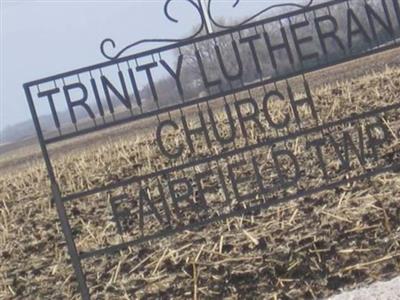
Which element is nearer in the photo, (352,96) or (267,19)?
(267,19)

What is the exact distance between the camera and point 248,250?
20.7 feet

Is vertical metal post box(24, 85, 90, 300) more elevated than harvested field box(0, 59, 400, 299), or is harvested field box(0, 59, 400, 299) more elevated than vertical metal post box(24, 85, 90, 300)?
vertical metal post box(24, 85, 90, 300)

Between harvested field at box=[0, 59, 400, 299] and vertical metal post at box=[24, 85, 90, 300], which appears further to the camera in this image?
harvested field at box=[0, 59, 400, 299]

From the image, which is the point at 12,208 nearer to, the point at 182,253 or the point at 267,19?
the point at 182,253

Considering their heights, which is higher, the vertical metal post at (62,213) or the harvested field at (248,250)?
the vertical metal post at (62,213)

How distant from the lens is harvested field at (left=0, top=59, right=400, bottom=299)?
5.84 meters

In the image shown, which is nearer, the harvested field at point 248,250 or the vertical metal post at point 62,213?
the vertical metal post at point 62,213

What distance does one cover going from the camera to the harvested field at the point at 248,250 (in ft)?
Result: 19.2

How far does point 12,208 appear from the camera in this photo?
911cm

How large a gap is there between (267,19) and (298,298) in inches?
75.1

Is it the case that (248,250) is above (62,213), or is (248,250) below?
below

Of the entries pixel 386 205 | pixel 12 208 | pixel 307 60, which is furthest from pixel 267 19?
pixel 12 208

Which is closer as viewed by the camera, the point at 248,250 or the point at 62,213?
the point at 62,213

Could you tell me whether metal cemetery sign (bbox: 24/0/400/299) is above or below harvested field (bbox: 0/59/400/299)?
above
